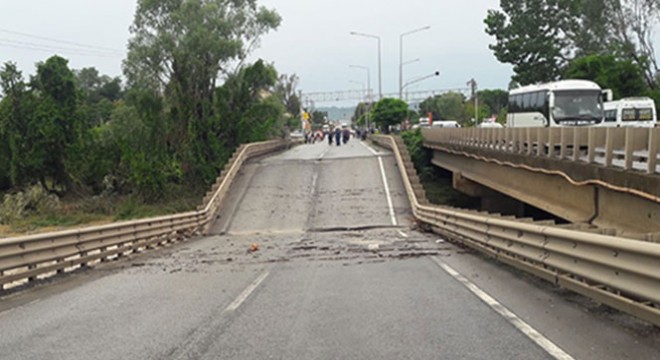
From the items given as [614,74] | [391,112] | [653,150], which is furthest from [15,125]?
[391,112]

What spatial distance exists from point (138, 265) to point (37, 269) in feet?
8.89

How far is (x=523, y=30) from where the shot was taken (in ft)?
219

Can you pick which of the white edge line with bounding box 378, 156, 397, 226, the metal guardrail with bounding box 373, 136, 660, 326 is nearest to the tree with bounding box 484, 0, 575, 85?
the white edge line with bounding box 378, 156, 397, 226

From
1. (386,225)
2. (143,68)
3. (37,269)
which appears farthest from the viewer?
(143,68)

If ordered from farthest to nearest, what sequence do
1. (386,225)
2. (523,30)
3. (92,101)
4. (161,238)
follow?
(92,101)
(523,30)
(386,225)
(161,238)

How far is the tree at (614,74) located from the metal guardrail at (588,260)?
4655 centimetres

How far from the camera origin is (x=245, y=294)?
9.65 metres

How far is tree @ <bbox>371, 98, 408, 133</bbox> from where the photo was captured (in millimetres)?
88062

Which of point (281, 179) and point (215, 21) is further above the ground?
point (215, 21)

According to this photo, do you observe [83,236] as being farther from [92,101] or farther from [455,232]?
[92,101]

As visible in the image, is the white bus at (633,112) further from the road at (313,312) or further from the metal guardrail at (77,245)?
the metal guardrail at (77,245)

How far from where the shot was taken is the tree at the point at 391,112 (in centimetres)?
8806

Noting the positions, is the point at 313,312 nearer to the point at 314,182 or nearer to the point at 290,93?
the point at 314,182

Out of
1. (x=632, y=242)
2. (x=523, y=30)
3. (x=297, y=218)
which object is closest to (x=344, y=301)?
(x=632, y=242)
